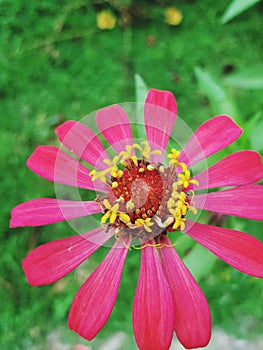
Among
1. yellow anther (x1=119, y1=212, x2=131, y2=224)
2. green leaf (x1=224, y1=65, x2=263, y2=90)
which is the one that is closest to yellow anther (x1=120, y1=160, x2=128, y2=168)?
yellow anther (x1=119, y1=212, x2=131, y2=224)

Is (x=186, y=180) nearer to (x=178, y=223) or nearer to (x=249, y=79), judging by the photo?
(x=178, y=223)

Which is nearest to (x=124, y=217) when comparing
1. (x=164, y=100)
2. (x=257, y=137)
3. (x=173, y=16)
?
(x=164, y=100)

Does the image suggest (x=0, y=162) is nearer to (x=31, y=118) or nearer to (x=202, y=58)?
(x=31, y=118)

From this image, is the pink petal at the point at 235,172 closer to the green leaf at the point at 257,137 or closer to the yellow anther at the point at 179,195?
the yellow anther at the point at 179,195

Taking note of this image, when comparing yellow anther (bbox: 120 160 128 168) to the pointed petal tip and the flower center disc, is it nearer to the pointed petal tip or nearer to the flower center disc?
the flower center disc

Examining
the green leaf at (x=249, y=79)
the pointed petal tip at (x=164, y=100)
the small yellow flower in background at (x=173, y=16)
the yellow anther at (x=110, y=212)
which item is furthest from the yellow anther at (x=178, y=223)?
the small yellow flower in background at (x=173, y=16)

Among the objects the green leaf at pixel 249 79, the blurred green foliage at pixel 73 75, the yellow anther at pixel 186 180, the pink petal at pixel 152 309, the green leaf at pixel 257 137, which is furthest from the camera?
the blurred green foliage at pixel 73 75
